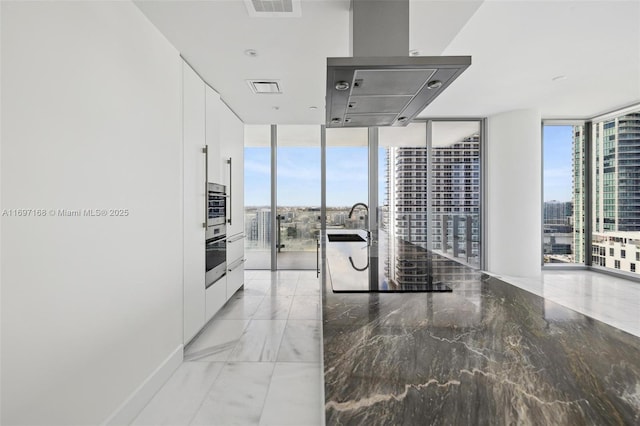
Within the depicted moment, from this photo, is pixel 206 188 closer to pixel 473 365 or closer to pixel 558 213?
pixel 473 365

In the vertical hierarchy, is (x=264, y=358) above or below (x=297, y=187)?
below

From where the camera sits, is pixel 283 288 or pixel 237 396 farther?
pixel 283 288

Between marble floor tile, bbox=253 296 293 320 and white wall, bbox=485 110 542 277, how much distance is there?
3.81 metres

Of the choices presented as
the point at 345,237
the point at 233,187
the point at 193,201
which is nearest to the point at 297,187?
the point at 233,187

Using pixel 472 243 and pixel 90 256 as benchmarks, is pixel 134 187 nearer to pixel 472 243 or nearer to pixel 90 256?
pixel 90 256

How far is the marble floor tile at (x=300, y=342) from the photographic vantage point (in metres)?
2.39

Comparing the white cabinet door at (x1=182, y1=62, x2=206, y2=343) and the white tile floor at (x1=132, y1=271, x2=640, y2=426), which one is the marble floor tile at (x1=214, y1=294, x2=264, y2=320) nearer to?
the white tile floor at (x1=132, y1=271, x2=640, y2=426)

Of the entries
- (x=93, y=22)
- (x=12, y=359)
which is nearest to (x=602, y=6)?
(x=93, y=22)

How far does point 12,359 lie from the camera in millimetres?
1079

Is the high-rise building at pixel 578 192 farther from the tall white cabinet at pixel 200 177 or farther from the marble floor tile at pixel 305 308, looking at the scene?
the tall white cabinet at pixel 200 177

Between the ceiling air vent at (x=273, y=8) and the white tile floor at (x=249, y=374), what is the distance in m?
2.14

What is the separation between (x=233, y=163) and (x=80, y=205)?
2.46 m

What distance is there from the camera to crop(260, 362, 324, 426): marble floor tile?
1700 mm

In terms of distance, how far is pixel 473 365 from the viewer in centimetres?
63
